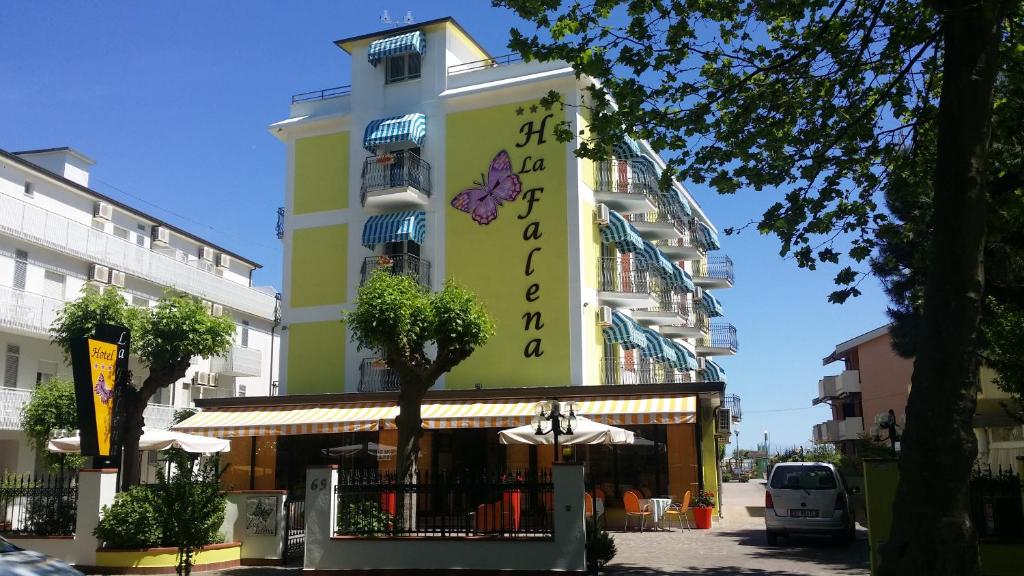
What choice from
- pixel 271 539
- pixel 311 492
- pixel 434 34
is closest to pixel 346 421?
pixel 271 539

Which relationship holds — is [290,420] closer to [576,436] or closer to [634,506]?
[634,506]

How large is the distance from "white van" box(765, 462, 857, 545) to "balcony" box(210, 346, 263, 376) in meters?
26.9

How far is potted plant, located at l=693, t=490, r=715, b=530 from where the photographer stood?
79.0 feet

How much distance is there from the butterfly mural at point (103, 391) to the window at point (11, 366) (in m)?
15.5

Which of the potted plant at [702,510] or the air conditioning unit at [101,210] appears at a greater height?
the air conditioning unit at [101,210]

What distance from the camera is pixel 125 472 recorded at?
21.2 m

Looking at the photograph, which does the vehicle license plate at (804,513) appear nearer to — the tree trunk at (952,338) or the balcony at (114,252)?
the tree trunk at (952,338)

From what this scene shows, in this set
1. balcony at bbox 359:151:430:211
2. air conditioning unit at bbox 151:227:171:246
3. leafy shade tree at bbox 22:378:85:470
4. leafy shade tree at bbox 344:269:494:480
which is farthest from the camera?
air conditioning unit at bbox 151:227:171:246

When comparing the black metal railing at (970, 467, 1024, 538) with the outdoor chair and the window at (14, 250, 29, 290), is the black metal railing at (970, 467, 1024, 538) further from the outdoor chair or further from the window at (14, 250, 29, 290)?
the window at (14, 250, 29, 290)

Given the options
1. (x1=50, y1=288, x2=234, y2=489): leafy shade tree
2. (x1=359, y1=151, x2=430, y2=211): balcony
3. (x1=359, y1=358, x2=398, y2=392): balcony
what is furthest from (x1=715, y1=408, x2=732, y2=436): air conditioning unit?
(x1=50, y1=288, x2=234, y2=489): leafy shade tree

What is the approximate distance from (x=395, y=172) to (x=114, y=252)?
510 inches

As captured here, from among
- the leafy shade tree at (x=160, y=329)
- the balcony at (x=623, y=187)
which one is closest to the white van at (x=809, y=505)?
the balcony at (x=623, y=187)

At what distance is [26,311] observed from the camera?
2961cm

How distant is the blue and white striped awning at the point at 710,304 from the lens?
137 ft
